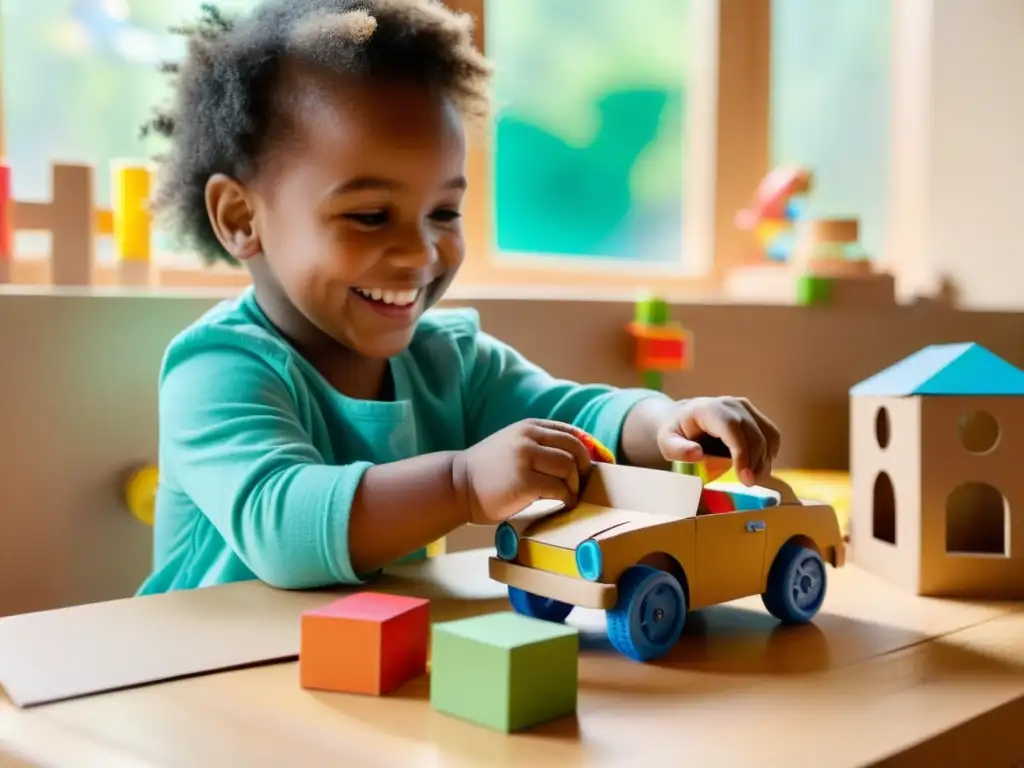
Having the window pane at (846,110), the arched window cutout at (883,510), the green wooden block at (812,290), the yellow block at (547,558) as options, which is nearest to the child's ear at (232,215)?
the yellow block at (547,558)

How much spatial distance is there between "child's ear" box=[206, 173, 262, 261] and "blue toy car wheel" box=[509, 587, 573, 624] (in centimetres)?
33

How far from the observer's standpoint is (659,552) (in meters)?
0.52

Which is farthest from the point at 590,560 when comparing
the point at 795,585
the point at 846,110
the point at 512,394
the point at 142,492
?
the point at 846,110

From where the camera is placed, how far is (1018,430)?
2.18ft

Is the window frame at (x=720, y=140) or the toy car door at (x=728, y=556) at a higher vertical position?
the window frame at (x=720, y=140)

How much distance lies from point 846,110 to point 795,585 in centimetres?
124

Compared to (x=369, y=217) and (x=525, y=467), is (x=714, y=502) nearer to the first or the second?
(x=525, y=467)

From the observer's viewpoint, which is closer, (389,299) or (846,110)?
(389,299)

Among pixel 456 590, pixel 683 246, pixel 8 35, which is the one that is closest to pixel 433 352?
pixel 456 590

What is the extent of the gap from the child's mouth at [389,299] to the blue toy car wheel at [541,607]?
0.24 meters

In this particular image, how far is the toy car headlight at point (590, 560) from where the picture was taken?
0.50 metres

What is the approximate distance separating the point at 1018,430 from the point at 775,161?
38.7 inches

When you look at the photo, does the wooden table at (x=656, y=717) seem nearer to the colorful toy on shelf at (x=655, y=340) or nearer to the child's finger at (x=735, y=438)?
the child's finger at (x=735, y=438)

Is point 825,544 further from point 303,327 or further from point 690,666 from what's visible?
point 303,327
